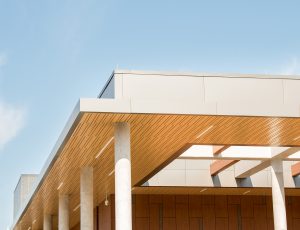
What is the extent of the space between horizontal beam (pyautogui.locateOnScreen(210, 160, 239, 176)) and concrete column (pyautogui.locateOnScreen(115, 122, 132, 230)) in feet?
44.7

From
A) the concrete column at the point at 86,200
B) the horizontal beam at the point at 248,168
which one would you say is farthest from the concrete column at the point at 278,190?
the concrete column at the point at 86,200

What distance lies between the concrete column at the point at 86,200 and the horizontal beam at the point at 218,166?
8.35 metres

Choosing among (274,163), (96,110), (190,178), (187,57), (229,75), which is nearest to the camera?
(96,110)

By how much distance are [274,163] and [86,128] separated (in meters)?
14.0

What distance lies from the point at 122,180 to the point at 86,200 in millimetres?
7376

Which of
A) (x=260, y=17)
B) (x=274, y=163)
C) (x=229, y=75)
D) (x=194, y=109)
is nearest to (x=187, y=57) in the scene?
(x=229, y=75)

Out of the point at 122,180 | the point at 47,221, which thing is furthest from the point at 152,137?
the point at 47,221

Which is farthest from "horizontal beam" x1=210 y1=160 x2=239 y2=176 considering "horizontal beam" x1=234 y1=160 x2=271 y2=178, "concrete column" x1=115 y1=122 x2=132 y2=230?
"concrete column" x1=115 y1=122 x2=132 y2=230

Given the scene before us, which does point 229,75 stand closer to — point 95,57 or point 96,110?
point 96,110

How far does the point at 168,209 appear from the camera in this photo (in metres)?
39.1

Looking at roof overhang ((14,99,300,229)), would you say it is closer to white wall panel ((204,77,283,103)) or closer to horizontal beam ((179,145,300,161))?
white wall panel ((204,77,283,103))

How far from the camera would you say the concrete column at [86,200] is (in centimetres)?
2553

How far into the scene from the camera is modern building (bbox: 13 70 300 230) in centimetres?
1859

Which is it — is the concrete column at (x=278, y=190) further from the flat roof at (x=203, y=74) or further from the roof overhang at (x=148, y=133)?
the flat roof at (x=203, y=74)
